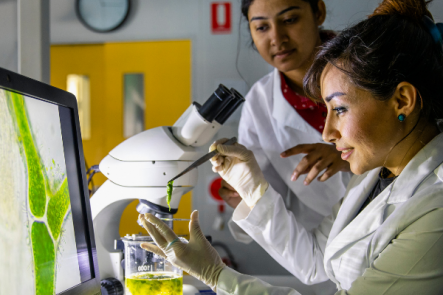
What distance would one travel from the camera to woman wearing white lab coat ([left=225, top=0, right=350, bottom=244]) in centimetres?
144

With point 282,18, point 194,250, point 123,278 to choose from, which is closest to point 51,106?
point 194,250

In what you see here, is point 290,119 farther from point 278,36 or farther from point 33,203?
point 33,203

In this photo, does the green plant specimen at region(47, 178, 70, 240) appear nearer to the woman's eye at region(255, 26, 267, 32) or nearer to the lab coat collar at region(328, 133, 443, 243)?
the lab coat collar at region(328, 133, 443, 243)

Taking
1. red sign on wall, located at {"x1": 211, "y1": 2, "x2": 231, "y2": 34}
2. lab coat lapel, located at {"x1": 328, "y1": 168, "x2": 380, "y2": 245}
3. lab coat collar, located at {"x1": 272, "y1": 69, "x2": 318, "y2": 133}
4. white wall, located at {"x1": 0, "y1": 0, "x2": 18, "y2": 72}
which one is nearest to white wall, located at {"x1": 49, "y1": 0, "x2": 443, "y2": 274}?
red sign on wall, located at {"x1": 211, "y1": 2, "x2": 231, "y2": 34}

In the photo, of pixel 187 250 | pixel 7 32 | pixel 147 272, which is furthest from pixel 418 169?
pixel 7 32

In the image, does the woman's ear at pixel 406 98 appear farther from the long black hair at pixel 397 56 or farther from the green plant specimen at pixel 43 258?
the green plant specimen at pixel 43 258

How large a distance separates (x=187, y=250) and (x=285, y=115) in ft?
2.78

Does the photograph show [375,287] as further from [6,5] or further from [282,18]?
[6,5]

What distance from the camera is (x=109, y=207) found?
3.64 feet

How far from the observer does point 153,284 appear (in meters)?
0.90

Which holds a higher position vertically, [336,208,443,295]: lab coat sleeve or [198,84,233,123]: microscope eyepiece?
[198,84,233,123]: microscope eyepiece

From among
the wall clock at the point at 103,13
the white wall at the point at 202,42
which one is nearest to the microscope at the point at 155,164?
the white wall at the point at 202,42

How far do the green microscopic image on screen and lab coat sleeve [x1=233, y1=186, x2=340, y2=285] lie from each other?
64 centimetres

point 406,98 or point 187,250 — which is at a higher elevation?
point 406,98
